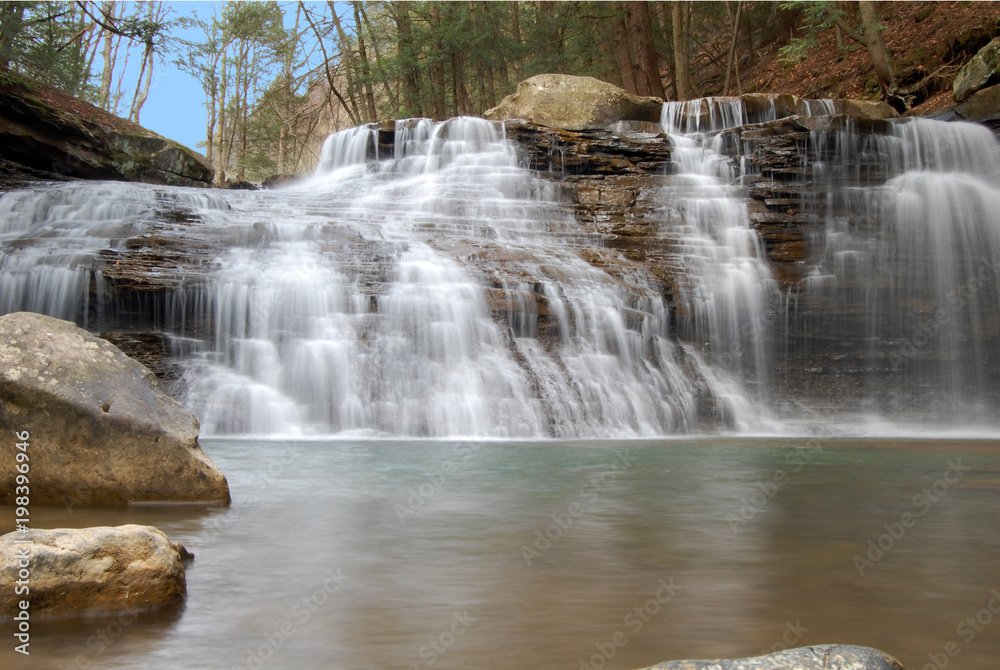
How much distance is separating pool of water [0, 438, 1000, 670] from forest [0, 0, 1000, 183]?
11897mm

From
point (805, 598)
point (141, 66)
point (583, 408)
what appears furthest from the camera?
point (141, 66)

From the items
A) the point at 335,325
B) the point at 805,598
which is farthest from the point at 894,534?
the point at 335,325

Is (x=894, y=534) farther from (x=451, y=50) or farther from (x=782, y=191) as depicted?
(x=451, y=50)

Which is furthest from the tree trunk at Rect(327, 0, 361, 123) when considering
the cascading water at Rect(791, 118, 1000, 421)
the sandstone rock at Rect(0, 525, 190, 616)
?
the sandstone rock at Rect(0, 525, 190, 616)

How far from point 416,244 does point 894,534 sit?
327 inches

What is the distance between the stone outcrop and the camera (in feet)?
48.8

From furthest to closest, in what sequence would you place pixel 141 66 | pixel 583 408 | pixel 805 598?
pixel 141 66 → pixel 583 408 → pixel 805 598

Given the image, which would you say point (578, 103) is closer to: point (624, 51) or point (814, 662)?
point (624, 51)

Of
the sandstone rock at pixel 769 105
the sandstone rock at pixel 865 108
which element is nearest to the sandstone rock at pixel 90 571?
the sandstone rock at pixel 769 105

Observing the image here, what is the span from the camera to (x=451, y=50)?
935 inches

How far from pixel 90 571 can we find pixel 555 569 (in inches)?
72.0

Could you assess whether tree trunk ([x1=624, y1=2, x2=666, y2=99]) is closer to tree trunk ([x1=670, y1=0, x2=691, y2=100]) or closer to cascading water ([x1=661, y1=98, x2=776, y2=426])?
tree trunk ([x1=670, y1=0, x2=691, y2=100])

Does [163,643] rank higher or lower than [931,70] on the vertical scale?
lower

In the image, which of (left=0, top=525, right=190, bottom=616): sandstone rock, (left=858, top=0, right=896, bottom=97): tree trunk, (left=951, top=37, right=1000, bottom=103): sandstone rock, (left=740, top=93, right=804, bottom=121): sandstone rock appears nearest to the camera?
(left=0, top=525, right=190, bottom=616): sandstone rock
